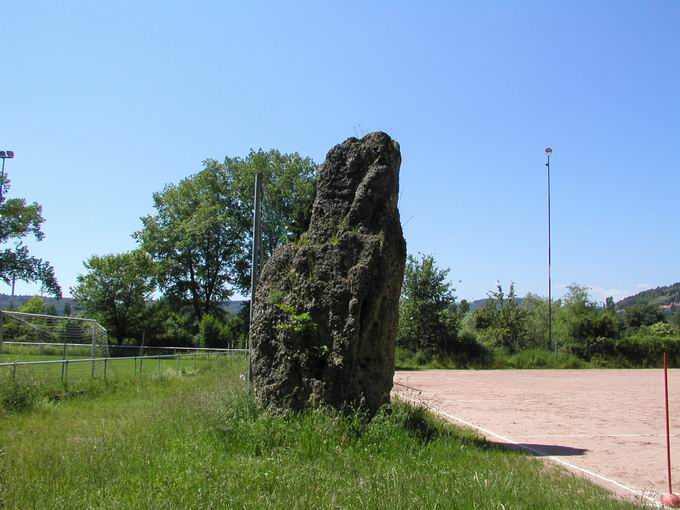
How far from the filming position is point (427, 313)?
4172 centimetres

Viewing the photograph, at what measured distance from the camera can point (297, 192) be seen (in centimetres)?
5912

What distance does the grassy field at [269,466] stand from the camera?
18.5 ft

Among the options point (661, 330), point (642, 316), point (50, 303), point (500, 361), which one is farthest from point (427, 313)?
point (50, 303)

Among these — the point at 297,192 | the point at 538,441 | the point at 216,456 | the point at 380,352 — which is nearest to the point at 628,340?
the point at 297,192

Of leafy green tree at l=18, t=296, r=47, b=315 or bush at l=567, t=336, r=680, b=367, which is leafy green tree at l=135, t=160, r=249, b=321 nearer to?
leafy green tree at l=18, t=296, r=47, b=315

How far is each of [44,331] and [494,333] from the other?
3208cm

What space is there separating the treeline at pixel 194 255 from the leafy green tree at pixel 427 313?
17.5 m

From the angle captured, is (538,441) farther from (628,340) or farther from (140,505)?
(628,340)

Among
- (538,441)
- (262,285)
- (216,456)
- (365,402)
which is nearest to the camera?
(216,456)

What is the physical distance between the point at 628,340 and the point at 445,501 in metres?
46.2

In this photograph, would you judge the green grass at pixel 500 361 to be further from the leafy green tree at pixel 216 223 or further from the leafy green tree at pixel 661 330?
the leafy green tree at pixel 216 223

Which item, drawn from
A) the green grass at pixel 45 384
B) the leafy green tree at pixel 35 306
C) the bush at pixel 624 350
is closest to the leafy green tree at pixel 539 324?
the bush at pixel 624 350

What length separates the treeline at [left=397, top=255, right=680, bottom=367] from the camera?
137 feet

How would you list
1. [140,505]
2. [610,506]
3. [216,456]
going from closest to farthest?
[140,505], [610,506], [216,456]
